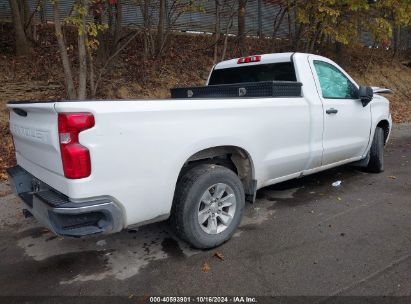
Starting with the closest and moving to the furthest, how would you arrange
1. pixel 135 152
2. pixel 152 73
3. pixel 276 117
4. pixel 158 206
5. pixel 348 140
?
pixel 135 152 → pixel 158 206 → pixel 276 117 → pixel 348 140 → pixel 152 73

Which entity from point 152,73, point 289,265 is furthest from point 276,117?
point 152,73

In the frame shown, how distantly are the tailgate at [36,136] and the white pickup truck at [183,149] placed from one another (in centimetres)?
1

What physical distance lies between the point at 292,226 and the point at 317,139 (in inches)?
45.6

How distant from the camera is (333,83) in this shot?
16.9 feet

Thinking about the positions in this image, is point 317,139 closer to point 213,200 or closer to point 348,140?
point 348,140

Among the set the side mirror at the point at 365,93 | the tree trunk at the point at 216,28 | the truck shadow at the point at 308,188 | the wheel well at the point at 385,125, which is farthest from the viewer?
the tree trunk at the point at 216,28

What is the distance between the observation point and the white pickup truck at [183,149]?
281 cm

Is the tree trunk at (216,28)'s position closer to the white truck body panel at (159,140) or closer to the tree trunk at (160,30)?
the tree trunk at (160,30)

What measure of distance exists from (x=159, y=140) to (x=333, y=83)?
303 cm

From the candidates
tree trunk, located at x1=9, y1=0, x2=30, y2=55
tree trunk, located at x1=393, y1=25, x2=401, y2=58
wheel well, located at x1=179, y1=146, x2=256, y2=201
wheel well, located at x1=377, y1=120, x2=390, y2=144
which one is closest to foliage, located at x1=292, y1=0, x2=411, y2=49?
wheel well, located at x1=377, y1=120, x2=390, y2=144

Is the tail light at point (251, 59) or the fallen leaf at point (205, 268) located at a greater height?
the tail light at point (251, 59)

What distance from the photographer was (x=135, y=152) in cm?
297

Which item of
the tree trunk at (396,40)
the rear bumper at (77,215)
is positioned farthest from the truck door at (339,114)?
the tree trunk at (396,40)

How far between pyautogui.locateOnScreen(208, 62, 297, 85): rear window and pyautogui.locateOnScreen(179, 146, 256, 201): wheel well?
4.52ft
